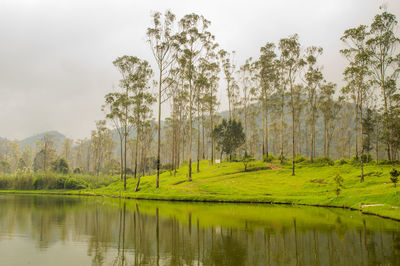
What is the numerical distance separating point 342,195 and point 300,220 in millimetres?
14738

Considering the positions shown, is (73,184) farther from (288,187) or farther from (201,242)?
(201,242)

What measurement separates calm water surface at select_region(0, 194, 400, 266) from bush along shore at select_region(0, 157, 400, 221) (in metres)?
7.51

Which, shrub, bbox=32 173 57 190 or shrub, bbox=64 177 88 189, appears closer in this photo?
shrub, bbox=64 177 88 189

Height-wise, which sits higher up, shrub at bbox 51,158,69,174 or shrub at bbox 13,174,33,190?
shrub at bbox 51,158,69,174

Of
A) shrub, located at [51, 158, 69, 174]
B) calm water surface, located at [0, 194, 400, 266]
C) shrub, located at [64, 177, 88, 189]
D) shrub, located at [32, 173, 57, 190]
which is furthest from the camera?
shrub, located at [51, 158, 69, 174]

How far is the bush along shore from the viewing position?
29.3 metres

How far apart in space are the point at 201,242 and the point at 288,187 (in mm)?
30147

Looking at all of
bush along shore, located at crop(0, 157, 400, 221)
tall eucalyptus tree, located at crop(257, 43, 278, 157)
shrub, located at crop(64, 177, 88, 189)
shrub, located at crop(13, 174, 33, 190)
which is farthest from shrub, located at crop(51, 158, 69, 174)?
tall eucalyptus tree, located at crop(257, 43, 278, 157)

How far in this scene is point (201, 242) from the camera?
14.4 m

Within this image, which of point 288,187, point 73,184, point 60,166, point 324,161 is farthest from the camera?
point 60,166

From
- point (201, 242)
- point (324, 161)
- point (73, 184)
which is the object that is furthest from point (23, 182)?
point (201, 242)

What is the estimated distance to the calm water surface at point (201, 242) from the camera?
11.4 metres

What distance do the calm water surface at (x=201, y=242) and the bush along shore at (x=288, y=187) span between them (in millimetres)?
7512

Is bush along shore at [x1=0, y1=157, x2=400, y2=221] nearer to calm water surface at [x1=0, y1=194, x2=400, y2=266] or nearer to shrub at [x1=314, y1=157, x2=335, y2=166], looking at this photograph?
shrub at [x1=314, y1=157, x2=335, y2=166]
